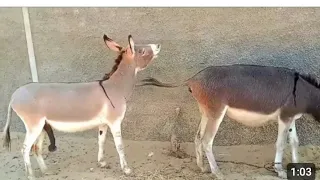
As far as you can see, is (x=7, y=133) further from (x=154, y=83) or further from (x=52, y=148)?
(x=154, y=83)

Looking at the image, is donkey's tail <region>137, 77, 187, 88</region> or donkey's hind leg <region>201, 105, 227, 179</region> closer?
donkey's hind leg <region>201, 105, 227, 179</region>

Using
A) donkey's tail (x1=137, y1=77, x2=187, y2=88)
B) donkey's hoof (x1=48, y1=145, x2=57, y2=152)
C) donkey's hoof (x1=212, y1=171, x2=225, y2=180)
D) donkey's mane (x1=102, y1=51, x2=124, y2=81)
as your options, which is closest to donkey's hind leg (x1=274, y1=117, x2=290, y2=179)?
donkey's hoof (x1=212, y1=171, x2=225, y2=180)

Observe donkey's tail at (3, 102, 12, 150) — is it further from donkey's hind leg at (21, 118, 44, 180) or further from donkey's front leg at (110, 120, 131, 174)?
donkey's front leg at (110, 120, 131, 174)

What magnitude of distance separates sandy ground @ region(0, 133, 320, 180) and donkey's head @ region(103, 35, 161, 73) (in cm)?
18

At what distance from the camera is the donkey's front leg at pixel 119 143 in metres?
1.14

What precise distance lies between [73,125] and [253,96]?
0.35 m

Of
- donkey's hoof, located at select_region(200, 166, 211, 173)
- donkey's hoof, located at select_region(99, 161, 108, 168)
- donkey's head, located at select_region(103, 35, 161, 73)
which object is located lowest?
donkey's hoof, located at select_region(200, 166, 211, 173)

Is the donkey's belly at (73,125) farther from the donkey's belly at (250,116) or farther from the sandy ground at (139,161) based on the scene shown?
the donkey's belly at (250,116)

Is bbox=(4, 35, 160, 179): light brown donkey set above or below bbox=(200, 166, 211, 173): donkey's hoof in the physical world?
above

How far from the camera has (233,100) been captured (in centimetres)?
113

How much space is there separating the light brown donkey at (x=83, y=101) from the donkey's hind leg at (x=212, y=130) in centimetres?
16

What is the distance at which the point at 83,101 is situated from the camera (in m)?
1.12

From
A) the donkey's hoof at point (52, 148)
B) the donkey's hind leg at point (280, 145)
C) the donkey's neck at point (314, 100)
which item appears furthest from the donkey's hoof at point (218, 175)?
the donkey's hoof at point (52, 148)
